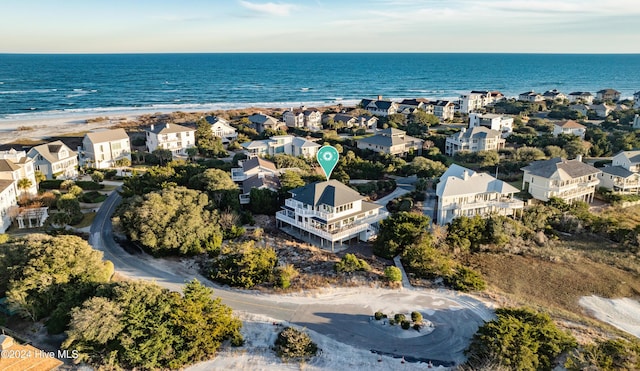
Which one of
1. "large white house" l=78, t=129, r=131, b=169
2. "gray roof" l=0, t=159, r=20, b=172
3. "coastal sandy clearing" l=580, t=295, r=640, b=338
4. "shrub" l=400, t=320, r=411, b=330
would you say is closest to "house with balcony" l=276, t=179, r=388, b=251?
"shrub" l=400, t=320, r=411, b=330

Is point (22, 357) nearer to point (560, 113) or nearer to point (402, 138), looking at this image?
point (402, 138)

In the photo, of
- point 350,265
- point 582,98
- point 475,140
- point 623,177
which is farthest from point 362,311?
point 582,98

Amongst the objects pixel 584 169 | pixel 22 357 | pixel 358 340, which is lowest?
pixel 358 340

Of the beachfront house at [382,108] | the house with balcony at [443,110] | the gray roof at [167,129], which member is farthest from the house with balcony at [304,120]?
the house with balcony at [443,110]

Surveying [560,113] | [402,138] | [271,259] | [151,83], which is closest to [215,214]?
[271,259]

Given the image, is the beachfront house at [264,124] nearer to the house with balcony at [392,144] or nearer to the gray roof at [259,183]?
the house with balcony at [392,144]

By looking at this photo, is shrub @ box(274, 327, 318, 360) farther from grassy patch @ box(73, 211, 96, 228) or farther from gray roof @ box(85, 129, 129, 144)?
gray roof @ box(85, 129, 129, 144)
